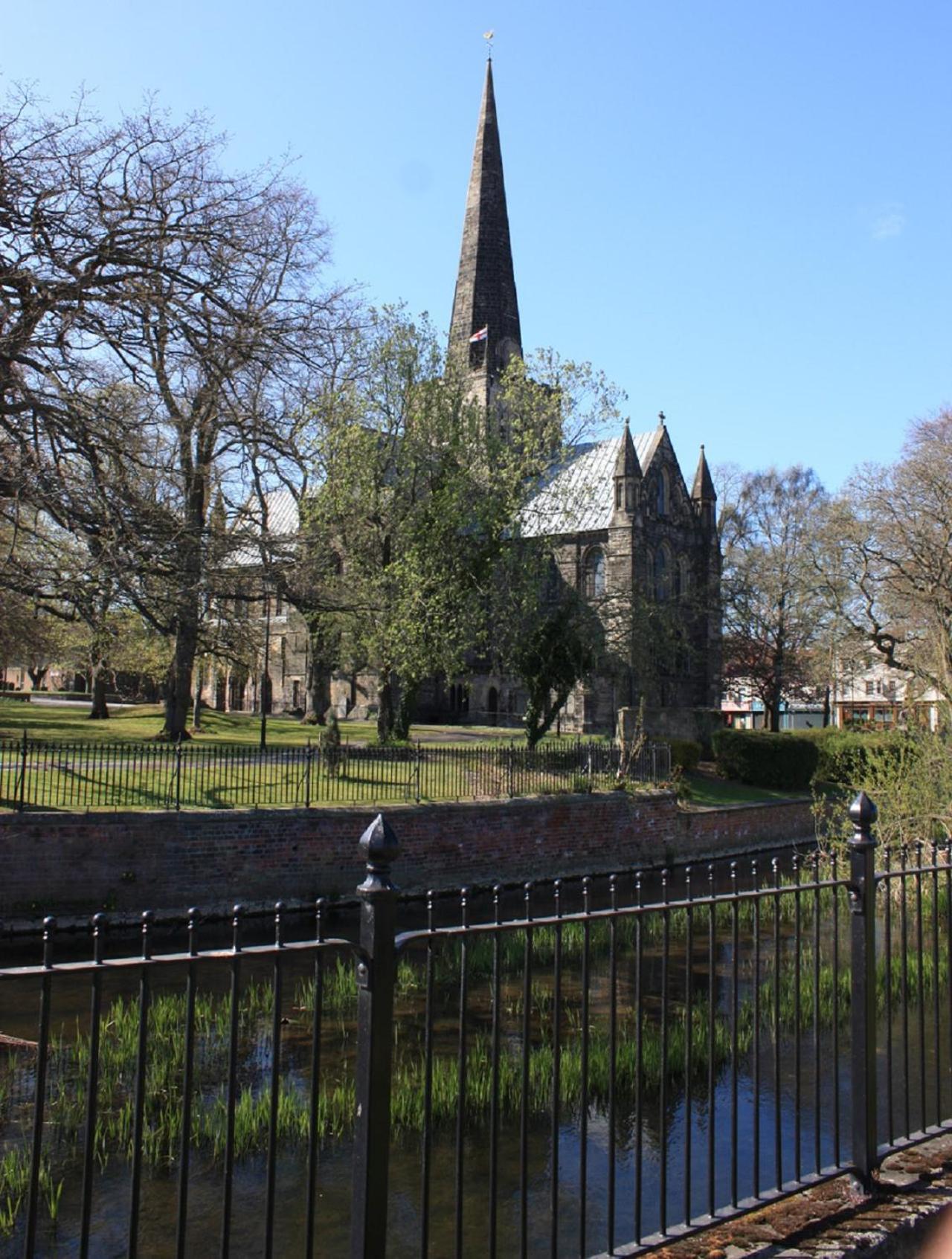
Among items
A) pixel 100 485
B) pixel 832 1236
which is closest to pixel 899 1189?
→ pixel 832 1236

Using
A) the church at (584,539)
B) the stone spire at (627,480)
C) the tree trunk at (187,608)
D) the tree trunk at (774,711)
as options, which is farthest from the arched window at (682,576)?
the tree trunk at (187,608)

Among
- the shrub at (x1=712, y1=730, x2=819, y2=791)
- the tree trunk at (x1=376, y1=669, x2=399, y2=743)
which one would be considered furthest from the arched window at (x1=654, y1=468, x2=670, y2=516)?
the tree trunk at (x1=376, y1=669, x2=399, y2=743)

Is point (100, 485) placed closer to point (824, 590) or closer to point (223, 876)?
point (223, 876)

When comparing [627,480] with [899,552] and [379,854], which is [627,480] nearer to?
[899,552]

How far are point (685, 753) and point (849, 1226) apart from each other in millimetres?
24386

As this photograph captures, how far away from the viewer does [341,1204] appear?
6051 millimetres

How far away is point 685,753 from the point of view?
1100 inches

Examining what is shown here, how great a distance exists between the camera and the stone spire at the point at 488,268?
4844 cm

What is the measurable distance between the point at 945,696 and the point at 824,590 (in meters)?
23.0

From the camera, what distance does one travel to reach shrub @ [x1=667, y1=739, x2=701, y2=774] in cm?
2756

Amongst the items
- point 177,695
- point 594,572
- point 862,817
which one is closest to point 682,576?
point 594,572

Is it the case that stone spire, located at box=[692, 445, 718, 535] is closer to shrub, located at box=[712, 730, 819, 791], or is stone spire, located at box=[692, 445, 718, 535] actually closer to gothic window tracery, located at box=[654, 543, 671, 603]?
gothic window tracery, located at box=[654, 543, 671, 603]

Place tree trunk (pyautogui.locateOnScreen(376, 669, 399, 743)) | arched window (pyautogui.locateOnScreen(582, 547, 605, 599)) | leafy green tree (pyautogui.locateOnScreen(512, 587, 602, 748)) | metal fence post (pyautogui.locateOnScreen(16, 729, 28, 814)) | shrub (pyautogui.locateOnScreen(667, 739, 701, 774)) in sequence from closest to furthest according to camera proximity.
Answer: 1. metal fence post (pyautogui.locateOnScreen(16, 729, 28, 814))
2. leafy green tree (pyautogui.locateOnScreen(512, 587, 602, 748))
3. tree trunk (pyautogui.locateOnScreen(376, 669, 399, 743))
4. shrub (pyautogui.locateOnScreen(667, 739, 701, 774))
5. arched window (pyautogui.locateOnScreen(582, 547, 605, 599))

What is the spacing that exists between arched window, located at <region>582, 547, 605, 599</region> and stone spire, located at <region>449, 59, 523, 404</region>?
29.8 feet
